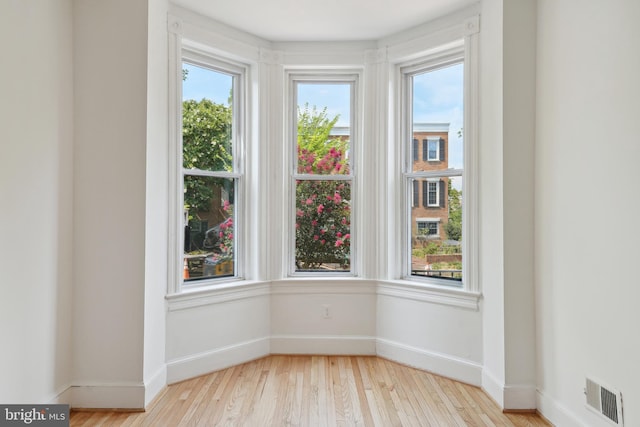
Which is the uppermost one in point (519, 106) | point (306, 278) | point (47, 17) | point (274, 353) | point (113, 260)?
point (47, 17)

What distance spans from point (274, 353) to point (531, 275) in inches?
86.6

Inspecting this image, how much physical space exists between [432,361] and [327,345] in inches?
35.9

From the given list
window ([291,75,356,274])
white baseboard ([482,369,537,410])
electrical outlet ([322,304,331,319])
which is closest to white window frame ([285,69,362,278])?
window ([291,75,356,274])

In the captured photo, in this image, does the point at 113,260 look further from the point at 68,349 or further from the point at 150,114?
the point at 150,114

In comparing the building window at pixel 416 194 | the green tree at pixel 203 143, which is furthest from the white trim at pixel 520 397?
the green tree at pixel 203 143

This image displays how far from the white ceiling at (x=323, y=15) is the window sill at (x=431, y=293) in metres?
2.11

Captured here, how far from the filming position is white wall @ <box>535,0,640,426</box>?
1943mm

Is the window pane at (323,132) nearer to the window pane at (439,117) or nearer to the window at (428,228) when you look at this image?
the window pane at (439,117)

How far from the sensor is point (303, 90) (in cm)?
395

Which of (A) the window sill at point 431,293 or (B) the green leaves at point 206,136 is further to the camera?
(B) the green leaves at point 206,136

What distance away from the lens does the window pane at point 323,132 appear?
3.93 metres

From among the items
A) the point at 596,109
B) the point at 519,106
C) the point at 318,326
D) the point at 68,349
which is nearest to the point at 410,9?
the point at 519,106

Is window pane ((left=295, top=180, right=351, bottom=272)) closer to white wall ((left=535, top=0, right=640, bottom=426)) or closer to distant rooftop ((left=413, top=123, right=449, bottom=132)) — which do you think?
distant rooftop ((left=413, top=123, right=449, bottom=132))

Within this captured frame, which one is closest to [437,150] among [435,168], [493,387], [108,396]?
[435,168]
